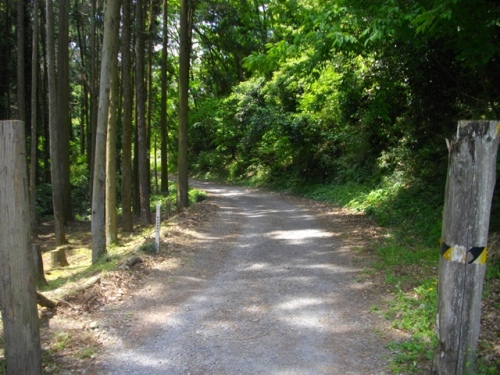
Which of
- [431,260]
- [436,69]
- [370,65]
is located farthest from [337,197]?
[431,260]

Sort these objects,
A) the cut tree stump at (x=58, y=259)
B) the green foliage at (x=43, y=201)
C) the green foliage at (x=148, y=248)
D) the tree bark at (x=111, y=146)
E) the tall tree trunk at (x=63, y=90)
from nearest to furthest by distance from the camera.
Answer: the green foliage at (x=148, y=248)
the tree bark at (x=111, y=146)
the cut tree stump at (x=58, y=259)
the tall tree trunk at (x=63, y=90)
the green foliage at (x=43, y=201)

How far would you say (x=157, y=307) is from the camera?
249 inches

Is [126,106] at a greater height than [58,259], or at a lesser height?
greater

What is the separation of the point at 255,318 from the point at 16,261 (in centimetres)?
325

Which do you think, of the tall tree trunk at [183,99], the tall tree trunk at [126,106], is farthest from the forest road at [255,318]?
the tall tree trunk at [183,99]

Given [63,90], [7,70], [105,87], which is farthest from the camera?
[7,70]

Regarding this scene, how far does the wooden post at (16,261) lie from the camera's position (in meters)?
3.64

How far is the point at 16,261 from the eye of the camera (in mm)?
3711

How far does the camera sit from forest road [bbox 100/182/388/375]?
459 centimetres

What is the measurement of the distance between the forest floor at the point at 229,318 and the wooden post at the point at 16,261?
674mm

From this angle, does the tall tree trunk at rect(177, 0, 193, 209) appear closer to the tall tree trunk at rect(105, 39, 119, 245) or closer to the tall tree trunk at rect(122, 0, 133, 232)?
the tall tree trunk at rect(122, 0, 133, 232)

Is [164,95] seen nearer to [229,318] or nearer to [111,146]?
[111,146]

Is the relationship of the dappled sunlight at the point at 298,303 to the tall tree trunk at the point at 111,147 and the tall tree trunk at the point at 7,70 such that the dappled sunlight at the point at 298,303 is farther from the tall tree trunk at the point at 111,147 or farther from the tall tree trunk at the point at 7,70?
the tall tree trunk at the point at 7,70

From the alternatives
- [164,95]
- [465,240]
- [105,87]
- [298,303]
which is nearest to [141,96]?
[164,95]
